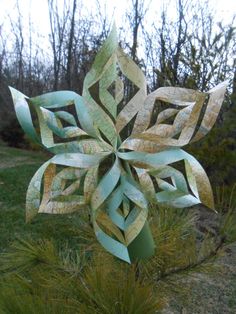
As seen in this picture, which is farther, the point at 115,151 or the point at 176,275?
the point at 176,275

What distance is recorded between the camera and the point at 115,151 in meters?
1.11

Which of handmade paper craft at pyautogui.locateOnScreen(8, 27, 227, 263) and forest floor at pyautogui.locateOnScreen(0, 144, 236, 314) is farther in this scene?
forest floor at pyautogui.locateOnScreen(0, 144, 236, 314)

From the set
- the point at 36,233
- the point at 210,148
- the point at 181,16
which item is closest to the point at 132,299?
the point at 36,233

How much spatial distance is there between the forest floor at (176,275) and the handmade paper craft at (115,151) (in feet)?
1.04

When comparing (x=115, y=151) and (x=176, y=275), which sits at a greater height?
(x=115, y=151)

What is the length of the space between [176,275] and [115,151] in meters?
0.48

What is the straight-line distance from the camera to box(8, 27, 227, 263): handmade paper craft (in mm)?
1078

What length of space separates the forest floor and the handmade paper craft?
316mm

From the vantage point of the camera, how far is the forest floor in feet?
7.49

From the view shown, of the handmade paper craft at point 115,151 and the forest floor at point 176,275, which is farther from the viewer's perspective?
the forest floor at point 176,275

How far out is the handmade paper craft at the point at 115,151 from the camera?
42.4 inches

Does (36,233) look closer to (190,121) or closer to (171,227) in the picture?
(171,227)

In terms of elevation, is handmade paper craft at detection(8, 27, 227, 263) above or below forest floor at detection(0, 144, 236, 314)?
above

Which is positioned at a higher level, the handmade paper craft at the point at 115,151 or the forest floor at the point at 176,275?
the handmade paper craft at the point at 115,151
